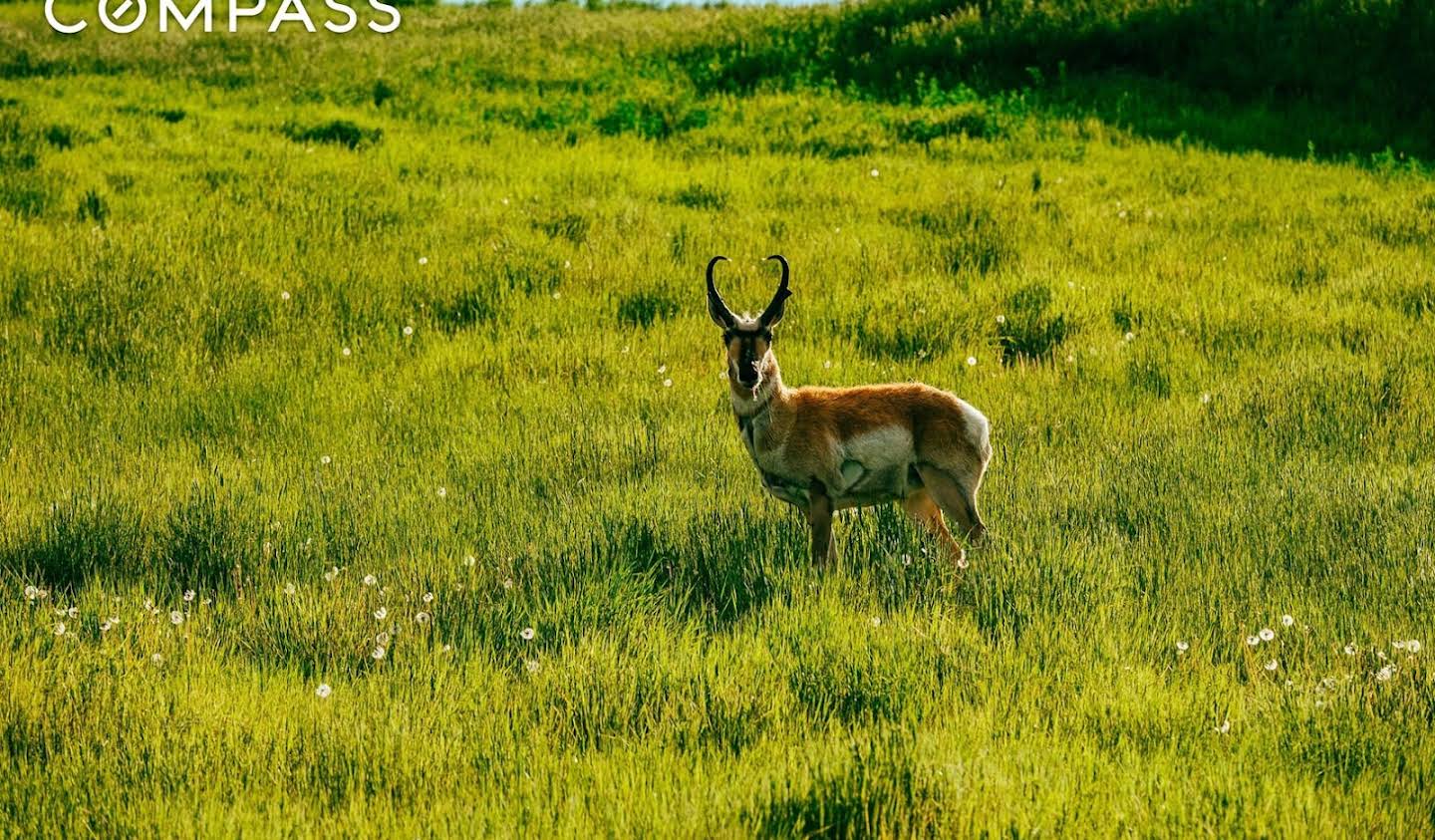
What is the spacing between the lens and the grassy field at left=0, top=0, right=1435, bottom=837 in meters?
4.30

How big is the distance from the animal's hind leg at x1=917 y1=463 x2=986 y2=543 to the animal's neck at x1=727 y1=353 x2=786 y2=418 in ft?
2.48

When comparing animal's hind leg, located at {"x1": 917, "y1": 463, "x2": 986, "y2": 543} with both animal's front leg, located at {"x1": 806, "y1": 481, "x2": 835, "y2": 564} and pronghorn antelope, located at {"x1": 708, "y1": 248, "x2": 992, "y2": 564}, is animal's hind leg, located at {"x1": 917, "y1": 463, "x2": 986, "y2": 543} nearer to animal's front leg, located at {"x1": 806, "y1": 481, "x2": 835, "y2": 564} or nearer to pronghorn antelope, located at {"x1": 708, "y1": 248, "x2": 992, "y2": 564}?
pronghorn antelope, located at {"x1": 708, "y1": 248, "x2": 992, "y2": 564}

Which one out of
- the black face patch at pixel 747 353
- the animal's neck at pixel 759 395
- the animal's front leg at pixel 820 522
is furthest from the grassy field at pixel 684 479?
the black face patch at pixel 747 353

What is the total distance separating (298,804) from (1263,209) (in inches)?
→ 519

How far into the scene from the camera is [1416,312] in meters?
Answer: 11.1

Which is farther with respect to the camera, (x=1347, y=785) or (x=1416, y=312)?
(x=1416, y=312)

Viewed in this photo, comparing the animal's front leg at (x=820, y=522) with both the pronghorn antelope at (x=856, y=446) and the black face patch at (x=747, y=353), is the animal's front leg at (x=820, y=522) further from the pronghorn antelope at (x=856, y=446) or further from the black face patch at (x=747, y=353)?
the black face patch at (x=747, y=353)

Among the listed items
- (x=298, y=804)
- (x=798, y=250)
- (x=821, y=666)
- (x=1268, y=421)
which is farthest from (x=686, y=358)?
(x=298, y=804)

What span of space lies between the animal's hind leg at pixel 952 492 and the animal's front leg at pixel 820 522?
18.6 inches

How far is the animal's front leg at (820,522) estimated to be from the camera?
19.9 feet

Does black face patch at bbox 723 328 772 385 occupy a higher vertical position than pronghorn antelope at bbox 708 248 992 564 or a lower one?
higher

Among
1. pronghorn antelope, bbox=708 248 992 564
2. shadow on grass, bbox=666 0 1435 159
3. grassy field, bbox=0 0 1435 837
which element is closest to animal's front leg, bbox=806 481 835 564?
pronghorn antelope, bbox=708 248 992 564

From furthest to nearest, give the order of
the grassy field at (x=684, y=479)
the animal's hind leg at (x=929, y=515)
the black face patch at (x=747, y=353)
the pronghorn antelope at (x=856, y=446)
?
the animal's hind leg at (x=929, y=515) < the pronghorn antelope at (x=856, y=446) < the black face patch at (x=747, y=353) < the grassy field at (x=684, y=479)

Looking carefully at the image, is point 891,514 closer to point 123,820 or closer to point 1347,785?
point 1347,785
